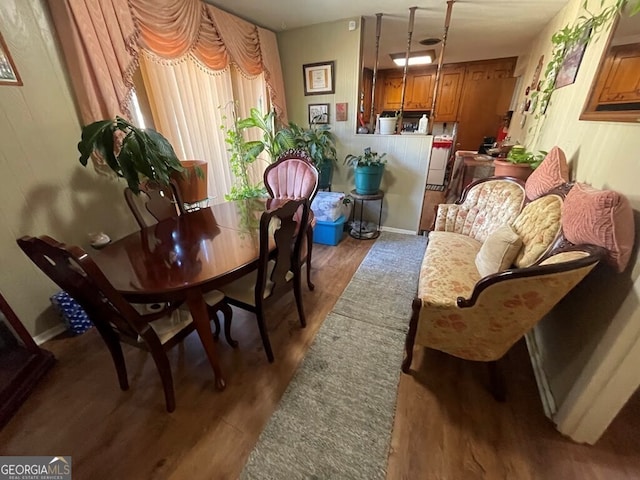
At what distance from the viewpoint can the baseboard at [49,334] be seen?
5.27 ft

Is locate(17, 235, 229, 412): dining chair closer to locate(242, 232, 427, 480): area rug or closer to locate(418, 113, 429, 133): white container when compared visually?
locate(242, 232, 427, 480): area rug

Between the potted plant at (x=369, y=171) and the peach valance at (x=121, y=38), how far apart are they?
164 centimetres

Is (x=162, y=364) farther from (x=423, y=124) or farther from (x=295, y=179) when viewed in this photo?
(x=423, y=124)

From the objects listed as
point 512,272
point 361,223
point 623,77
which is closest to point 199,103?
point 361,223

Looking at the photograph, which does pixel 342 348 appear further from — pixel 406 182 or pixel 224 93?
pixel 224 93

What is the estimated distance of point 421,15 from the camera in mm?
2482

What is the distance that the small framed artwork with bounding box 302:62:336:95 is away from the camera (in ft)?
9.09

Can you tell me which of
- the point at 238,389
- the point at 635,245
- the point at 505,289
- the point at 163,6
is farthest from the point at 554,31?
the point at 238,389

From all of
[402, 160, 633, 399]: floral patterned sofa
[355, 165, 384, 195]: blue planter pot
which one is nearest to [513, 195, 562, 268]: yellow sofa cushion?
[402, 160, 633, 399]: floral patterned sofa

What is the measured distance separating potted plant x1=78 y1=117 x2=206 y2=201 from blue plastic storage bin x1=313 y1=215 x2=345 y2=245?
5.11ft

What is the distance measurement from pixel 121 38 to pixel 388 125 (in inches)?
92.7

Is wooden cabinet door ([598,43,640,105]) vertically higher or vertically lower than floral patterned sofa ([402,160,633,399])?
higher

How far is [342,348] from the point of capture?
1547mm

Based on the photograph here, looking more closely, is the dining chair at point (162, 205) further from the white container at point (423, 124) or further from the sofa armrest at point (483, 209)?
the white container at point (423, 124)
